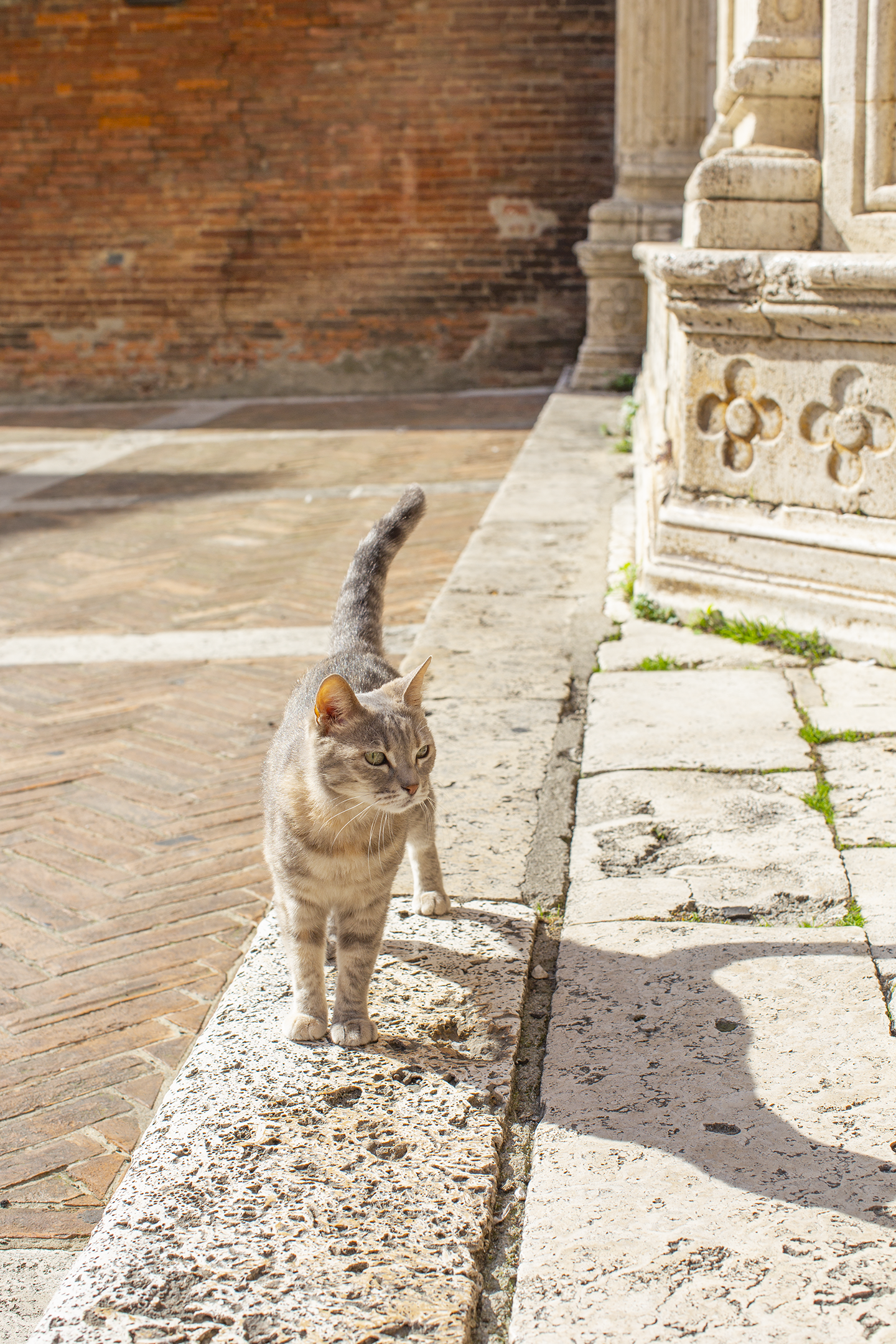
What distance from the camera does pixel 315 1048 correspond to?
6.77 feet

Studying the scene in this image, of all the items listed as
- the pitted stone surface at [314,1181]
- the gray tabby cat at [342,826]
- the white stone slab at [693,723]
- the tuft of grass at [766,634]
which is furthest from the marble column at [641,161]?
the pitted stone surface at [314,1181]

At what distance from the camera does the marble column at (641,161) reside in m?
8.23

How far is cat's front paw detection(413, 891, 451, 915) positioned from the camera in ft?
8.09

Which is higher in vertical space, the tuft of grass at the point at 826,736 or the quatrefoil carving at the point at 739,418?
the quatrefoil carving at the point at 739,418

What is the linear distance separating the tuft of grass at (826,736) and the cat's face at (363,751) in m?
1.47

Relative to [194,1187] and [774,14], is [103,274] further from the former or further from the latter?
[194,1187]

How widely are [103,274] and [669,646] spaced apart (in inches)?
385

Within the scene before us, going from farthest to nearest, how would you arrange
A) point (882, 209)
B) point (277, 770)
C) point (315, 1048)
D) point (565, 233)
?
1. point (565, 233)
2. point (882, 209)
3. point (277, 770)
4. point (315, 1048)

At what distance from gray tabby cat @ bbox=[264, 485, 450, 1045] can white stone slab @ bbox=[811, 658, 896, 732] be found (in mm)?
1482

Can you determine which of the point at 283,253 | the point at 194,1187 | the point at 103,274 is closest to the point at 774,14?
the point at 194,1187

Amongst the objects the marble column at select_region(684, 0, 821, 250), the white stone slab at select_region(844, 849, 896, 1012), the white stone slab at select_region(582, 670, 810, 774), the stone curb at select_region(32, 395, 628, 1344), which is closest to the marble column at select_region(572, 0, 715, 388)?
the marble column at select_region(684, 0, 821, 250)

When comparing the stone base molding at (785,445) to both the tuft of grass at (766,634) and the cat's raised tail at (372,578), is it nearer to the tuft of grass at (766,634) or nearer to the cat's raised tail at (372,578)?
the tuft of grass at (766,634)

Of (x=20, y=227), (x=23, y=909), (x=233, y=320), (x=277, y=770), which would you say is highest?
(x=20, y=227)

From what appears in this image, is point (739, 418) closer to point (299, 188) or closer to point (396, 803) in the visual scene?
point (396, 803)
